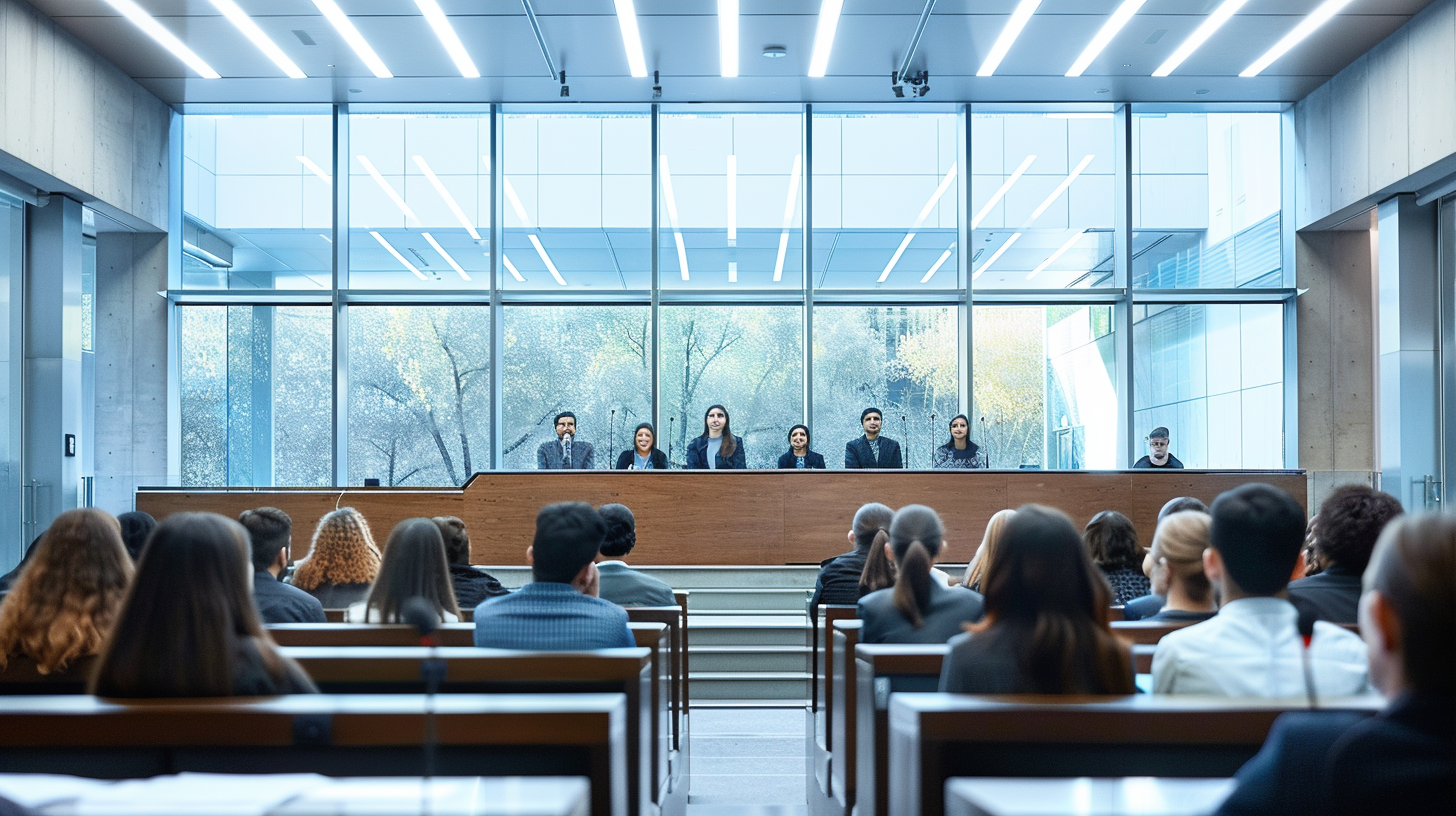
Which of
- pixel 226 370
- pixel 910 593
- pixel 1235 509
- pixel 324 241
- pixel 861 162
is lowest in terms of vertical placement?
pixel 910 593

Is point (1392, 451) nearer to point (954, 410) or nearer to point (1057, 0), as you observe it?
point (954, 410)

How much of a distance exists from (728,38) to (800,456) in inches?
136

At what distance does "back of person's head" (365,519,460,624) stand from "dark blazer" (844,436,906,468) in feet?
18.3

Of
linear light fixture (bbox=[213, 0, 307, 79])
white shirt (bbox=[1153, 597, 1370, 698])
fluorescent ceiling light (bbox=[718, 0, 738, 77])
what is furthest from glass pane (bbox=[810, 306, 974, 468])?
white shirt (bbox=[1153, 597, 1370, 698])

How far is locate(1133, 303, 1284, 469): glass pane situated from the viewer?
34.7 ft

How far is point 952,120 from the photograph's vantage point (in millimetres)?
10945

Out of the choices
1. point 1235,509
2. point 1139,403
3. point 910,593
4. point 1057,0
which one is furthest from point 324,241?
point 1235,509

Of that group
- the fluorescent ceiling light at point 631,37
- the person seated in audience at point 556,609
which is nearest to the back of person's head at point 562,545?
the person seated in audience at point 556,609

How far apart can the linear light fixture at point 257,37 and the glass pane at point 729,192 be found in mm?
3364

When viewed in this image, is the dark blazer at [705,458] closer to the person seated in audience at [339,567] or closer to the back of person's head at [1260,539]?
the person seated in audience at [339,567]

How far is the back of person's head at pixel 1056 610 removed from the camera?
2180 mm

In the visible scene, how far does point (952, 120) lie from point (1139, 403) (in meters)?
3.29

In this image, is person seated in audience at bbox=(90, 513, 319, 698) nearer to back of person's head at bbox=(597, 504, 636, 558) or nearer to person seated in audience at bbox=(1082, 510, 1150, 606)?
back of person's head at bbox=(597, 504, 636, 558)

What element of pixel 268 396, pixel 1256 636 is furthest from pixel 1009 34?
pixel 1256 636
